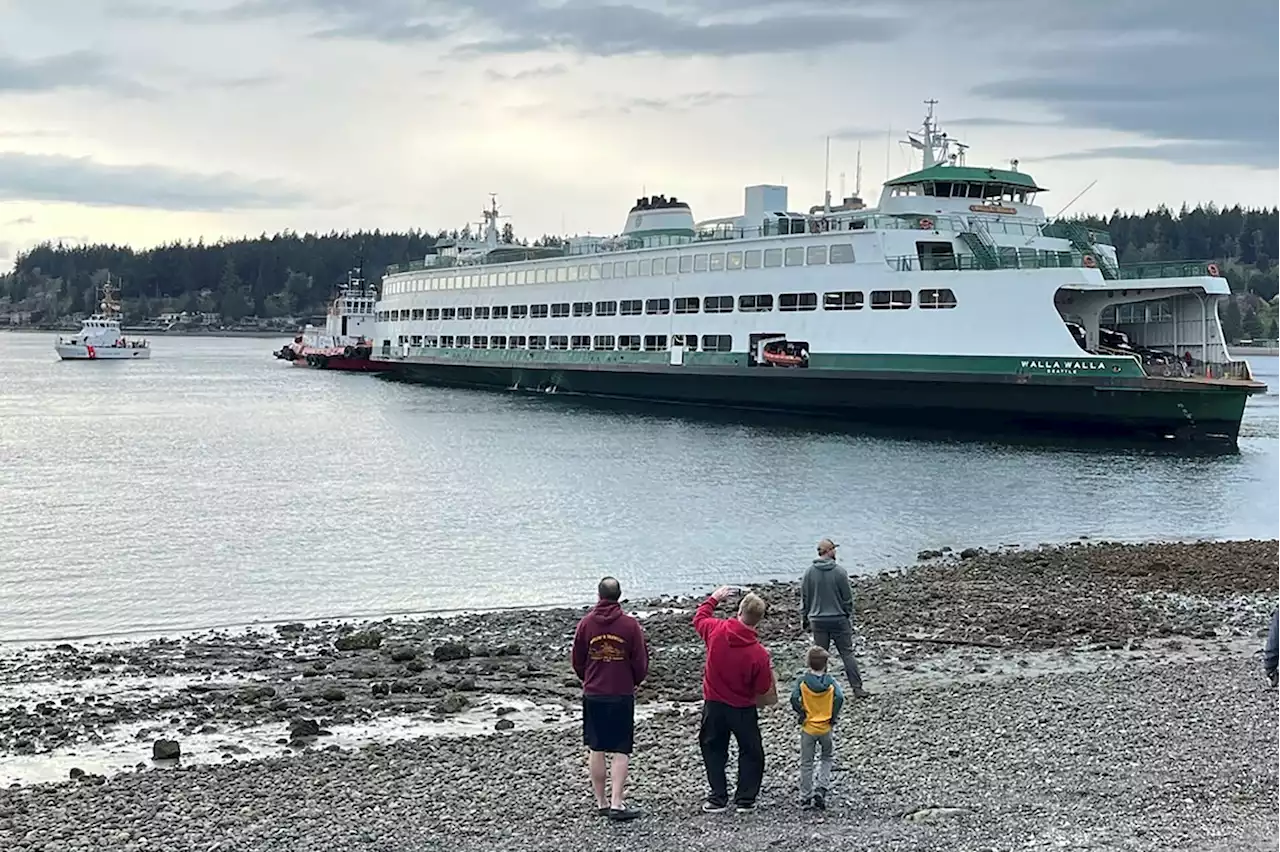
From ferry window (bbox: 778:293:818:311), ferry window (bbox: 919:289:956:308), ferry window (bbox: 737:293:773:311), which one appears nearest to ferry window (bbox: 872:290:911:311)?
ferry window (bbox: 919:289:956:308)

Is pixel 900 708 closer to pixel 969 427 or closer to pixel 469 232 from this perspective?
pixel 969 427

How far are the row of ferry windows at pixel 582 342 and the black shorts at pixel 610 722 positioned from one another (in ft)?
139

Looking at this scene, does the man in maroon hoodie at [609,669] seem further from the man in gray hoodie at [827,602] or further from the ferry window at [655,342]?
the ferry window at [655,342]

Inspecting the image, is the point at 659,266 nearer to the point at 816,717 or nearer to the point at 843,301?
the point at 843,301

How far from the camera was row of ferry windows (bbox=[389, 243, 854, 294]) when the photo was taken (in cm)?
4656

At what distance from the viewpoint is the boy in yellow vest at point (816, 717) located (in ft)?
28.0

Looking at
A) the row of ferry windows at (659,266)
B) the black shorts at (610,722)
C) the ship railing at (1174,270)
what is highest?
the row of ferry windows at (659,266)

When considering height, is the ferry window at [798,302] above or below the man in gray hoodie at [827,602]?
above

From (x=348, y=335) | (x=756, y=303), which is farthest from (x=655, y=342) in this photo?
(x=348, y=335)

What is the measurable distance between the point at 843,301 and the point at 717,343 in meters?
7.21

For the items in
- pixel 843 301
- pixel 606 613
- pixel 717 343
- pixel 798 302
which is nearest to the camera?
pixel 606 613

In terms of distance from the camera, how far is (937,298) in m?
42.4

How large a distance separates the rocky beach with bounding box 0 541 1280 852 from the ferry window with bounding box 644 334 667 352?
35.9 meters

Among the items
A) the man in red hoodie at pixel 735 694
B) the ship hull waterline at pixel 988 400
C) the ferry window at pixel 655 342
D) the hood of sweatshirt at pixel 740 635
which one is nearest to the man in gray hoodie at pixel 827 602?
the man in red hoodie at pixel 735 694
